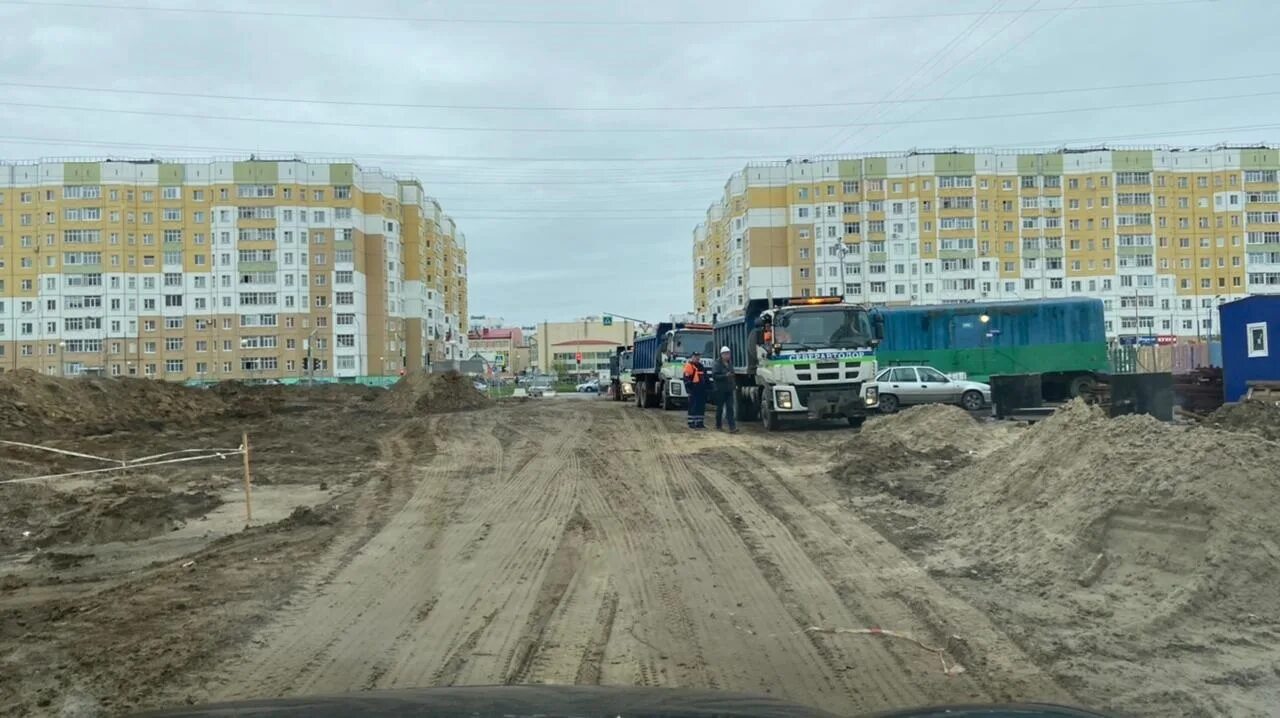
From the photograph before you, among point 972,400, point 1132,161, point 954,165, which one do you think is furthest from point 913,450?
point 1132,161

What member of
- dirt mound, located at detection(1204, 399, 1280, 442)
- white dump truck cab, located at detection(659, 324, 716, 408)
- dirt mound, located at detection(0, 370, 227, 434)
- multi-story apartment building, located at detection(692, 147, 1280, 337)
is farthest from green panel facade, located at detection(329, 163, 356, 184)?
dirt mound, located at detection(1204, 399, 1280, 442)

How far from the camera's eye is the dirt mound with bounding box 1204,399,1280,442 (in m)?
15.9

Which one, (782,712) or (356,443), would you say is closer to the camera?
(782,712)

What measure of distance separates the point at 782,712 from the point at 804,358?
17.7 metres

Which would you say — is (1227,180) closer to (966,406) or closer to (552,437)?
(966,406)

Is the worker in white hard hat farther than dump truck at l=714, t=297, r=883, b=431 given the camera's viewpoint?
Yes

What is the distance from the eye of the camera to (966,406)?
29.8 metres

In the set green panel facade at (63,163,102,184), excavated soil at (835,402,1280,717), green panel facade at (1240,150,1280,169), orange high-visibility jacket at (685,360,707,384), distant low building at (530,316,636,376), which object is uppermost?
green panel facade at (63,163,102,184)

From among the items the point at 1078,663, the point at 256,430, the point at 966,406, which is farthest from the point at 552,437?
the point at 1078,663

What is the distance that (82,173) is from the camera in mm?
79812

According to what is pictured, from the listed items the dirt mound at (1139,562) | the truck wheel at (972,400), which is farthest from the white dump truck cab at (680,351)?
the dirt mound at (1139,562)

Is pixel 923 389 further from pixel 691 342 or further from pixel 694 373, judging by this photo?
pixel 694 373

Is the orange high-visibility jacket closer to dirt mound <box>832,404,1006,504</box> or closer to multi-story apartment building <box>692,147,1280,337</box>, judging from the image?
dirt mound <box>832,404,1006,504</box>

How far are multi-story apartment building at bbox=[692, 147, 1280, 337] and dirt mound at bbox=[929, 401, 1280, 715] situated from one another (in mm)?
73772
